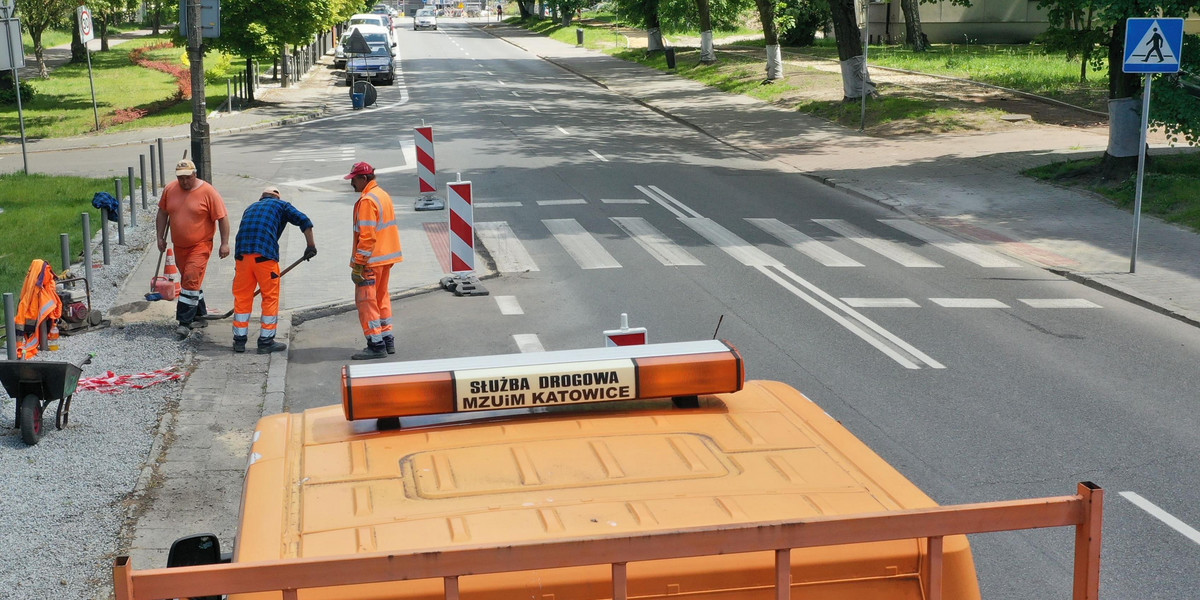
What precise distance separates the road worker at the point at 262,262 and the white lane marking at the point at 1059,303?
768cm

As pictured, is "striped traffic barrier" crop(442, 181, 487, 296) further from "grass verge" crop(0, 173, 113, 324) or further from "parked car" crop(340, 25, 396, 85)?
"parked car" crop(340, 25, 396, 85)

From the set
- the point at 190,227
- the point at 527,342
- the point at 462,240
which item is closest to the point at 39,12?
the point at 462,240

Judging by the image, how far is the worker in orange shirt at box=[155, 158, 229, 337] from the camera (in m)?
11.2

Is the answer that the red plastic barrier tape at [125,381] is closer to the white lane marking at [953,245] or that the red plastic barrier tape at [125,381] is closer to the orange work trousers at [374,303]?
the orange work trousers at [374,303]

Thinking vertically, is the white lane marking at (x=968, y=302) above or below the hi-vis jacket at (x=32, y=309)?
below

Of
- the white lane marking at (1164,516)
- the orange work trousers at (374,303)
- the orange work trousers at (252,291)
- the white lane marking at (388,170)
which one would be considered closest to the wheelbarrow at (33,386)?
the orange work trousers at (252,291)

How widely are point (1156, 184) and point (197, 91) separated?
47.9ft

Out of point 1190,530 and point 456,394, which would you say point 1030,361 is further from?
point 456,394

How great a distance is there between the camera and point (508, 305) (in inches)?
497

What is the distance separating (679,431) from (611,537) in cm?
118

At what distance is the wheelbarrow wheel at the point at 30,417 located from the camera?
7922mm

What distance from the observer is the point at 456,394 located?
12.7 ft

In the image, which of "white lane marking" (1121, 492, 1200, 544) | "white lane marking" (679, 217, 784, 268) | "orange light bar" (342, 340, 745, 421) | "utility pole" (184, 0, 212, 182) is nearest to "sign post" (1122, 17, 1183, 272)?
"white lane marking" (679, 217, 784, 268)

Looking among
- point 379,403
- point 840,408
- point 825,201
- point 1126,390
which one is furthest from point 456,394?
point 825,201
